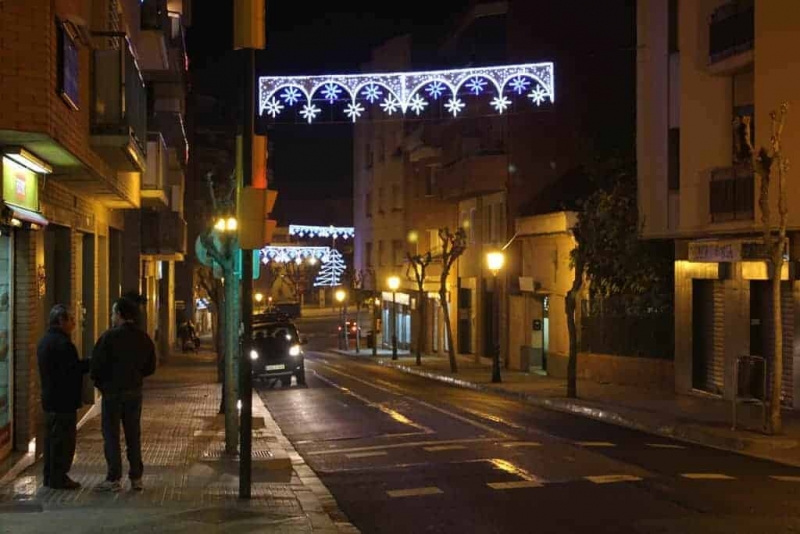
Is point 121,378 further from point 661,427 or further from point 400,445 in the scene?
point 661,427

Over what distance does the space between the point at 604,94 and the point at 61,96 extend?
2683 cm

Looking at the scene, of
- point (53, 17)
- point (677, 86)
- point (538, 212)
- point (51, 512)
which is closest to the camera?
point (51, 512)

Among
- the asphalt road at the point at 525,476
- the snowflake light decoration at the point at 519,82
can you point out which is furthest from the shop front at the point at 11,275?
the snowflake light decoration at the point at 519,82

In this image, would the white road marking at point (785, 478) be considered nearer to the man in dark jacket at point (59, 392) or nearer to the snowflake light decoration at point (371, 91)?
the man in dark jacket at point (59, 392)

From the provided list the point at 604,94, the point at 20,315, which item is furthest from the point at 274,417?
the point at 604,94

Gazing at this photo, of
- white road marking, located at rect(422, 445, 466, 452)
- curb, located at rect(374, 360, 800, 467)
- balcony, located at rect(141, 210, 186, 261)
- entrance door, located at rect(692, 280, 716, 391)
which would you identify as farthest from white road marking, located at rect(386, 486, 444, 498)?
Answer: balcony, located at rect(141, 210, 186, 261)

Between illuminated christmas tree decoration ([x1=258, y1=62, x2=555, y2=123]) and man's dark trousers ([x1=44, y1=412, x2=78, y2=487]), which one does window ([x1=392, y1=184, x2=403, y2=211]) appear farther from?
man's dark trousers ([x1=44, y1=412, x2=78, y2=487])

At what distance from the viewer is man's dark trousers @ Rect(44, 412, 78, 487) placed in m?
9.90

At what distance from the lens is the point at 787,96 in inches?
749

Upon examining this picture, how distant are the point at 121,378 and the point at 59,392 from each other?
606 millimetres

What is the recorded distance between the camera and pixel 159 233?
29.9 metres

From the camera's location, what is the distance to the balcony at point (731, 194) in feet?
65.9

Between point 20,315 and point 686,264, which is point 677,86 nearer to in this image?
point 686,264

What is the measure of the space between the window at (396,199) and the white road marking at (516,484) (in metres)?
41.7
